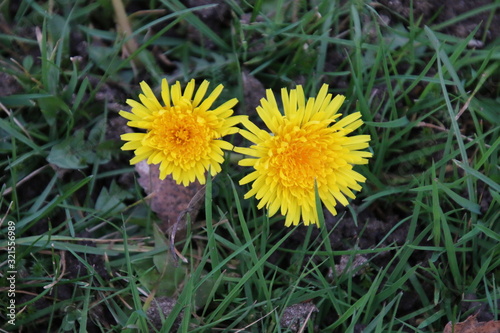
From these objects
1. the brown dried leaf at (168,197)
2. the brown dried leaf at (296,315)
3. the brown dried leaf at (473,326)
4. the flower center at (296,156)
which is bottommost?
the brown dried leaf at (296,315)

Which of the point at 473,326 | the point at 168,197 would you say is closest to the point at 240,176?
the point at 168,197

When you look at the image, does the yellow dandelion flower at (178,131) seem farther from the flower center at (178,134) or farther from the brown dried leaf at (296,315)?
the brown dried leaf at (296,315)

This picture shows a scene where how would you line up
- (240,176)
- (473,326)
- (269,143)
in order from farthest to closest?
(240,176), (473,326), (269,143)

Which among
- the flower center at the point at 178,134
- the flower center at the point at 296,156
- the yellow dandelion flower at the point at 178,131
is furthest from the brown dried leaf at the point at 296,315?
the flower center at the point at 178,134

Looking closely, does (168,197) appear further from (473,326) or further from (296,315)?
(473,326)

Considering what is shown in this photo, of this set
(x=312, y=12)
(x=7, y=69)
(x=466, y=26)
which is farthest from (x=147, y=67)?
(x=466, y=26)

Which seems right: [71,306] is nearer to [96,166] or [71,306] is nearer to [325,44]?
[96,166]

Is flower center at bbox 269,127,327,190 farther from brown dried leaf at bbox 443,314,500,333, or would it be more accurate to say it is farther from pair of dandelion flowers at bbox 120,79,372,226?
brown dried leaf at bbox 443,314,500,333
